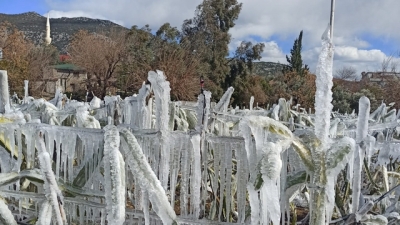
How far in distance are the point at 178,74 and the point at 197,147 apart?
15536mm

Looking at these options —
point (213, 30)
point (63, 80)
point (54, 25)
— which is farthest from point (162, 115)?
point (54, 25)

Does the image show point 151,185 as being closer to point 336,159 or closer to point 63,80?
point 336,159

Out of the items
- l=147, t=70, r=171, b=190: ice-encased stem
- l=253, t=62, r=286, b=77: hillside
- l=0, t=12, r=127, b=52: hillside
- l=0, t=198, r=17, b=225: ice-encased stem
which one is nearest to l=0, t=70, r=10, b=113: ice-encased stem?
l=0, t=198, r=17, b=225: ice-encased stem

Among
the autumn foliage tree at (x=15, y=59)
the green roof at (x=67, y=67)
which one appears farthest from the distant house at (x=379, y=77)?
the green roof at (x=67, y=67)

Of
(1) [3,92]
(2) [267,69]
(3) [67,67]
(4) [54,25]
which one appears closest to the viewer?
(1) [3,92]

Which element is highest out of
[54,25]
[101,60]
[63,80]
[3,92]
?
[54,25]

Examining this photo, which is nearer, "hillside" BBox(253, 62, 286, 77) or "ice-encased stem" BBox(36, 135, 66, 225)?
"ice-encased stem" BBox(36, 135, 66, 225)

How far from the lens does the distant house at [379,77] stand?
17445 mm

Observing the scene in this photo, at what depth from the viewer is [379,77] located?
20141mm

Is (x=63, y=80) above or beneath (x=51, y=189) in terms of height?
above

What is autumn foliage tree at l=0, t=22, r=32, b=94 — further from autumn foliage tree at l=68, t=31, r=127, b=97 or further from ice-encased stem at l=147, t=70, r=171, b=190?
ice-encased stem at l=147, t=70, r=171, b=190

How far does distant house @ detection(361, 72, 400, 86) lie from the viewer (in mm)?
17445

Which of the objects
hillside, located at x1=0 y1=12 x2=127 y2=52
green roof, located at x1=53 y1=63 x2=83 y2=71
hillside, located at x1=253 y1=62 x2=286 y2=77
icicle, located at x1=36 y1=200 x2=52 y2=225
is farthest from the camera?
hillside, located at x1=0 y1=12 x2=127 y2=52

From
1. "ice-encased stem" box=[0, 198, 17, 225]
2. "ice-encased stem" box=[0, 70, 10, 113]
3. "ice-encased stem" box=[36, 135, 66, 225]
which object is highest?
"ice-encased stem" box=[0, 70, 10, 113]
